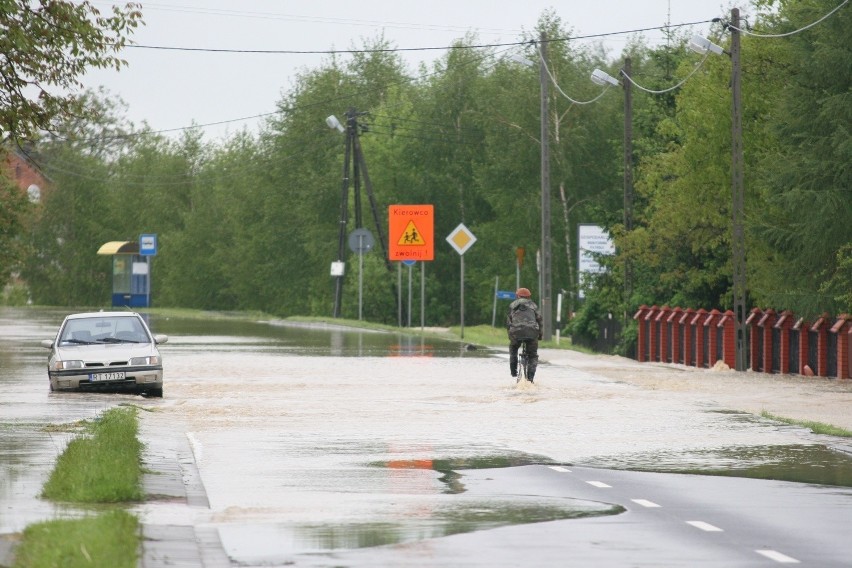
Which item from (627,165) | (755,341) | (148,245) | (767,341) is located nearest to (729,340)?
(755,341)

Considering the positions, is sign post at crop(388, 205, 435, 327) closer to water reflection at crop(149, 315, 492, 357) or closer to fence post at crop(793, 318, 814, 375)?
water reflection at crop(149, 315, 492, 357)

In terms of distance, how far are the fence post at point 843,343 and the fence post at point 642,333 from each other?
11860mm

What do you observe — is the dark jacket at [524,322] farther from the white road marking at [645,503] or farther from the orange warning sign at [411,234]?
the orange warning sign at [411,234]

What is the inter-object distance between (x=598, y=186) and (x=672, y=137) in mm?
32891

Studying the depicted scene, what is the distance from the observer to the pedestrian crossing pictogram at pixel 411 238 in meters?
64.1

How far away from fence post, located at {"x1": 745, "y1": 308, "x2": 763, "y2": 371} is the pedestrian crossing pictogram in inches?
1058

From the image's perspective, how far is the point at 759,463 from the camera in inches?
683

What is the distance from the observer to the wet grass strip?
9.88 metres

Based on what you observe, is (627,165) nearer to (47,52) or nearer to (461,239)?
(461,239)

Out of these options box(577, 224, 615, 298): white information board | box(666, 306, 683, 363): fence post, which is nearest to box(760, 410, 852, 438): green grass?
box(666, 306, 683, 363): fence post

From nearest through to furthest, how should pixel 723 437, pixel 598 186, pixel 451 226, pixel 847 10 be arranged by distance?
pixel 723 437 → pixel 847 10 → pixel 598 186 → pixel 451 226

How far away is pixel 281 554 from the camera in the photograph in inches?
428

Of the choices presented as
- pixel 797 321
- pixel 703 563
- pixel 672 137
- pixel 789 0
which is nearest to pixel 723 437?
pixel 703 563

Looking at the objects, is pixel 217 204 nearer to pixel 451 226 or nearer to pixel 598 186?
pixel 451 226
